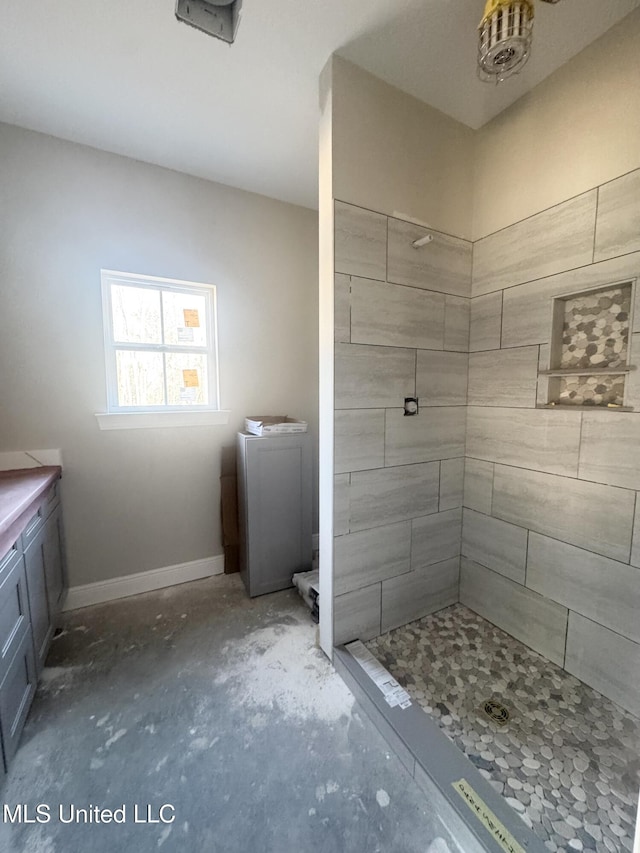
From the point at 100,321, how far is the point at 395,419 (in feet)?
6.11

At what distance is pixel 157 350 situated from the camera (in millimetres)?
2227

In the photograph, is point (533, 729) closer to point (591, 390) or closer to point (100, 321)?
point (591, 390)

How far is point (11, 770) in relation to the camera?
3.86ft

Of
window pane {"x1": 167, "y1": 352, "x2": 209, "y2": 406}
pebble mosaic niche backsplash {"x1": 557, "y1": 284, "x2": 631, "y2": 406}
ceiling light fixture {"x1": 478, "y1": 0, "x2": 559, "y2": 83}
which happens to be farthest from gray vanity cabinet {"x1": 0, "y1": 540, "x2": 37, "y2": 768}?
pebble mosaic niche backsplash {"x1": 557, "y1": 284, "x2": 631, "y2": 406}

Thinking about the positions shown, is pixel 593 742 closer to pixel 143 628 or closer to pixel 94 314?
pixel 143 628

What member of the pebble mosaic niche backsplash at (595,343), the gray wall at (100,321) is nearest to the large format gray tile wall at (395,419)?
the pebble mosaic niche backsplash at (595,343)

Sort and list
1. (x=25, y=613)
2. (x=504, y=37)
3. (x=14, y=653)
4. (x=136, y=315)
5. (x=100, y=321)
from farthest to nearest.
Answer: (x=136, y=315) < (x=100, y=321) < (x=25, y=613) < (x=14, y=653) < (x=504, y=37)

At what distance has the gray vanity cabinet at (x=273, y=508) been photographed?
215 centimetres

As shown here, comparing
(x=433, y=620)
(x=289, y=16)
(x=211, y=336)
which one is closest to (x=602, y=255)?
(x=289, y=16)

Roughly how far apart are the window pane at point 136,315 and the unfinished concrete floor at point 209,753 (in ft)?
5.88

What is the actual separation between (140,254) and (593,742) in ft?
10.6

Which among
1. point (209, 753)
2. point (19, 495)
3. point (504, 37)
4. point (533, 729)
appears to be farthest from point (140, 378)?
point (533, 729)

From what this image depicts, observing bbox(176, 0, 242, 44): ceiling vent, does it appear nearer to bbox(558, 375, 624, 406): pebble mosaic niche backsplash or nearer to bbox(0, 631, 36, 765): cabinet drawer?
bbox(558, 375, 624, 406): pebble mosaic niche backsplash

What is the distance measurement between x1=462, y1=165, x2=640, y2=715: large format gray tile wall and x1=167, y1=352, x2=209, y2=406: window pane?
1.81 meters
